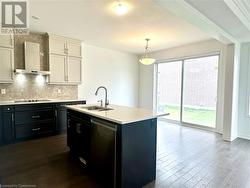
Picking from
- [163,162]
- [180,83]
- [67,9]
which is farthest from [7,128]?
[180,83]

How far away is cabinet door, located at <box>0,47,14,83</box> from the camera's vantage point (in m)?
3.62

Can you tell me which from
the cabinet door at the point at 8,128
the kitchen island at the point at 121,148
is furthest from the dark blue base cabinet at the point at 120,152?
the cabinet door at the point at 8,128

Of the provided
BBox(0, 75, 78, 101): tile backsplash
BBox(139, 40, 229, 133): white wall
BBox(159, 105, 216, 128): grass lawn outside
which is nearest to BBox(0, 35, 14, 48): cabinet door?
BBox(0, 75, 78, 101): tile backsplash

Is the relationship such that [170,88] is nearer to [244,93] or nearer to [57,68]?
[244,93]

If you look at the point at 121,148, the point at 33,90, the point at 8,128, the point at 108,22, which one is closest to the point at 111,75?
the point at 33,90

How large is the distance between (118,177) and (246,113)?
13.0ft

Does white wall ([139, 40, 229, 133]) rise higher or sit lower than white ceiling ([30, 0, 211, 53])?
lower

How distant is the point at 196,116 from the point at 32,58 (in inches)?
198

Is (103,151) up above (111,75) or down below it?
below

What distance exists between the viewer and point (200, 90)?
201 inches

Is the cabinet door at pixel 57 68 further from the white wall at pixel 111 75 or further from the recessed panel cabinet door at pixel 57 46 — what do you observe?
the white wall at pixel 111 75

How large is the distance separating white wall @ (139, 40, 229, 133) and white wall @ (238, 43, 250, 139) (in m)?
0.41

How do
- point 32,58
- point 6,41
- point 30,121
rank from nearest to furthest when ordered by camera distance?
point 6,41 → point 30,121 → point 32,58
